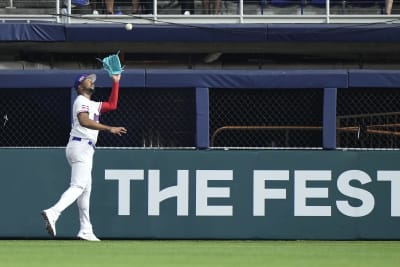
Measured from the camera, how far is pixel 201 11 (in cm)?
1975

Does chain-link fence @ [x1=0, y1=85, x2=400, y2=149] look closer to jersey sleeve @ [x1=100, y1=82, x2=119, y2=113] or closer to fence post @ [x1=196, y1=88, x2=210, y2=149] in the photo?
fence post @ [x1=196, y1=88, x2=210, y2=149]

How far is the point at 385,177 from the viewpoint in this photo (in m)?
12.8

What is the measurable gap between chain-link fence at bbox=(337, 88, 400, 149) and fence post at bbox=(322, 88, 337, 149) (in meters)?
0.62

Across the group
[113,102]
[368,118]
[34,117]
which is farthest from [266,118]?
[34,117]

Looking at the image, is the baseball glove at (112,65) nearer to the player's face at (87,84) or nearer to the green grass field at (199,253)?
the player's face at (87,84)

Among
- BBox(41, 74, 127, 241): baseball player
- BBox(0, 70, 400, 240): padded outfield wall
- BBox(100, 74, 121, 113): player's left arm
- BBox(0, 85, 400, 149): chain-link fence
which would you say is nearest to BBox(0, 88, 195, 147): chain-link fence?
BBox(0, 85, 400, 149): chain-link fence

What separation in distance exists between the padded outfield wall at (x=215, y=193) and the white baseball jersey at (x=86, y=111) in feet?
2.82

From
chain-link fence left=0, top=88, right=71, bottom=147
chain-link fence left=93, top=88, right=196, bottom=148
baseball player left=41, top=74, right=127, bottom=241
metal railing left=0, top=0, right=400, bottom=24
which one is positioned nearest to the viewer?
baseball player left=41, top=74, right=127, bottom=241

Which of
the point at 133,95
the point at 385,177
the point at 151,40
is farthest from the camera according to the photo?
the point at 151,40

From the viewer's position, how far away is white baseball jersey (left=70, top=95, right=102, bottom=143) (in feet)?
38.9

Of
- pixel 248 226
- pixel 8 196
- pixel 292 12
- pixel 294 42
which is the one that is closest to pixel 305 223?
pixel 248 226

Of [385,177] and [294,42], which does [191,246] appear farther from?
[294,42]

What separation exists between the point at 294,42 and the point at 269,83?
19.0 ft

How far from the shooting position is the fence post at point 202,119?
1302 cm
